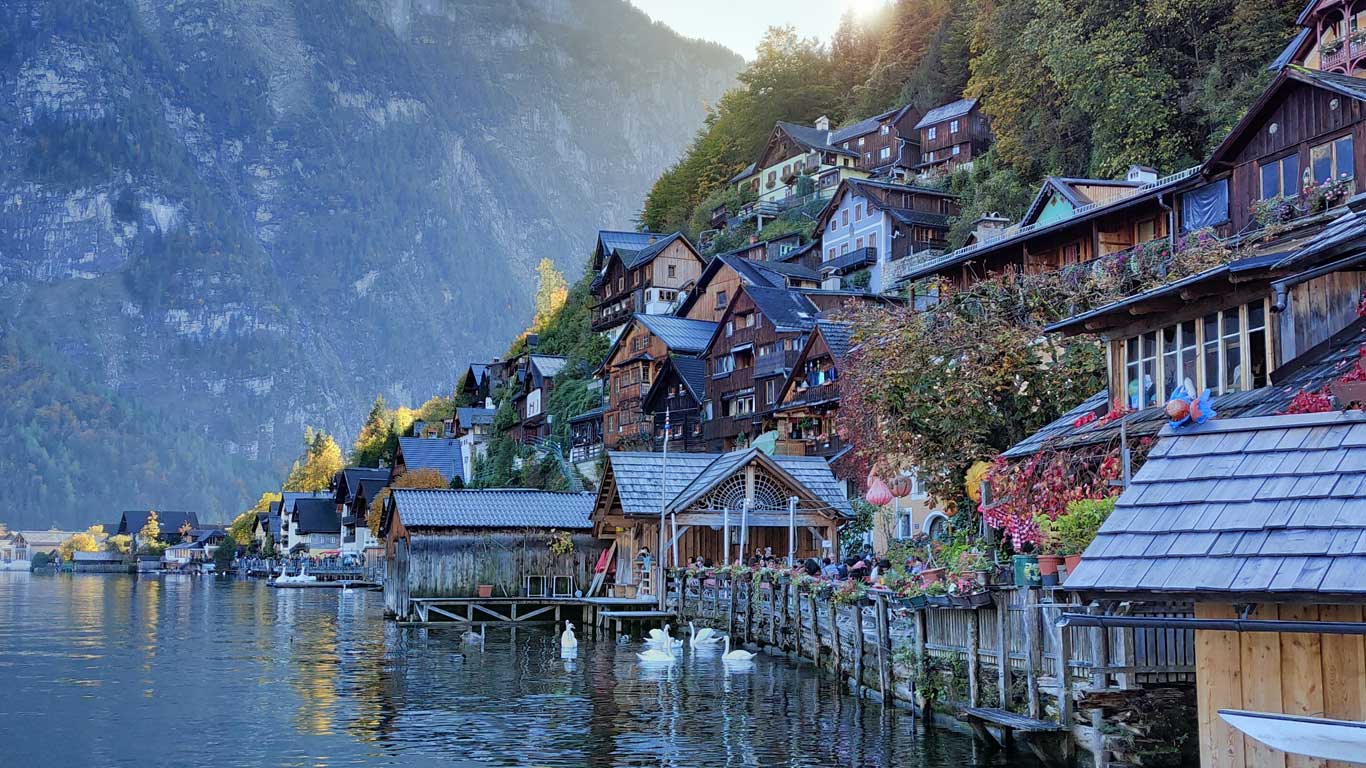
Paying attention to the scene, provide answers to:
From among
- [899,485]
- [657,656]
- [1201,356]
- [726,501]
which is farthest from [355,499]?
[1201,356]

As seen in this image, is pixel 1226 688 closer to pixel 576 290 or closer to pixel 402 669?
pixel 402 669

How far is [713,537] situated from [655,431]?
34750mm

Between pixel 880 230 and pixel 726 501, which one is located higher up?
pixel 880 230

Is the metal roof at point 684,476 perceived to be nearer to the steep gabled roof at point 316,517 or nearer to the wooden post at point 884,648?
the wooden post at point 884,648

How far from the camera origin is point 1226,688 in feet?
38.1

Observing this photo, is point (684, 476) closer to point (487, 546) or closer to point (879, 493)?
point (487, 546)

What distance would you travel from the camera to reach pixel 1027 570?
67.6 feet

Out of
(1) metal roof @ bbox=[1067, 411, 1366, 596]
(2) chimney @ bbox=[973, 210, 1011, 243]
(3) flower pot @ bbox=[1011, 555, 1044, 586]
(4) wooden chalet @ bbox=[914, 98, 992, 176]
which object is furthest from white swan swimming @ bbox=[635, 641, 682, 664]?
(4) wooden chalet @ bbox=[914, 98, 992, 176]

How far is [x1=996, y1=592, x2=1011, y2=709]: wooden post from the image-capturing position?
21.6m

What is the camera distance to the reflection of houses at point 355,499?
393ft

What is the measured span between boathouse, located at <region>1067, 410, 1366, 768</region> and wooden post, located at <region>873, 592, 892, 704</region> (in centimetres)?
1576

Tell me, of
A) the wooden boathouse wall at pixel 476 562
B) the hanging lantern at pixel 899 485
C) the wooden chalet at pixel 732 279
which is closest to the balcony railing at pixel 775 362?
the wooden chalet at pixel 732 279

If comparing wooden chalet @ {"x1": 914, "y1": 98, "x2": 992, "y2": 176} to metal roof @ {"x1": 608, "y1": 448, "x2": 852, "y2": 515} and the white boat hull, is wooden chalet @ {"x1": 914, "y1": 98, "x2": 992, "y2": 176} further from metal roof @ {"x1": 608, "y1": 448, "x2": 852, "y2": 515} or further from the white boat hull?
the white boat hull

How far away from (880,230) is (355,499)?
2332 inches
